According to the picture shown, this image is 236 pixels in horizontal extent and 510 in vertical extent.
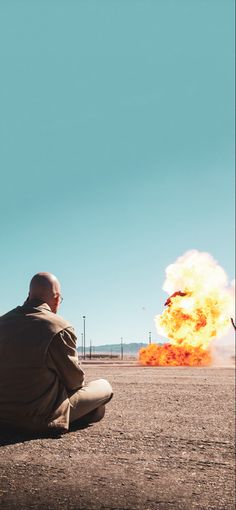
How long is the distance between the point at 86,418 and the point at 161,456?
136 cm

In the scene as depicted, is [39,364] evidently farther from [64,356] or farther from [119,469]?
[119,469]

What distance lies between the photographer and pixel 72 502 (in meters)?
4.13

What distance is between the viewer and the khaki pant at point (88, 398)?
445cm

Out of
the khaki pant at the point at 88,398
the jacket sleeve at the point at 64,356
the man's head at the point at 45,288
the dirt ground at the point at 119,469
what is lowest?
the dirt ground at the point at 119,469

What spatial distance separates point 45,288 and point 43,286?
0.08 ft

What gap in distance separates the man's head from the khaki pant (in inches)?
35.2

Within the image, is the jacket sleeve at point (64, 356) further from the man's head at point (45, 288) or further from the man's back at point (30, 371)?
the man's head at point (45, 288)

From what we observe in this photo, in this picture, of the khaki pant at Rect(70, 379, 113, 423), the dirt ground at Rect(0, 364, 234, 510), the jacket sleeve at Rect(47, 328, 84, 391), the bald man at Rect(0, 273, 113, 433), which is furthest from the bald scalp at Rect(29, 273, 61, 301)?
the dirt ground at Rect(0, 364, 234, 510)

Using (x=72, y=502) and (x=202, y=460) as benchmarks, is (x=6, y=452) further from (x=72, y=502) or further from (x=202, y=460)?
(x=202, y=460)

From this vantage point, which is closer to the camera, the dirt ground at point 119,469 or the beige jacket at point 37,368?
the beige jacket at point 37,368

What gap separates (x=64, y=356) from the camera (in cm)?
404

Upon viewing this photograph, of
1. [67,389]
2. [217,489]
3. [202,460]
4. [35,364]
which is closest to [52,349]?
[35,364]

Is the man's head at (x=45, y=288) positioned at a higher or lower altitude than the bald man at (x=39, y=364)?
higher

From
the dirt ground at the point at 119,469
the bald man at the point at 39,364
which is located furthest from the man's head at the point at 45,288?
the dirt ground at the point at 119,469
